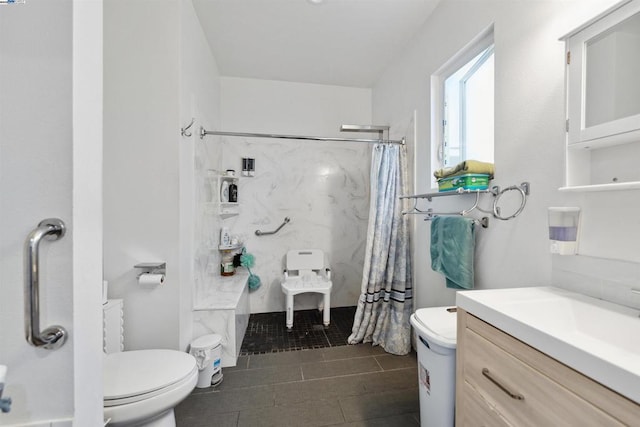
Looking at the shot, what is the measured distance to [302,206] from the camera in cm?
325

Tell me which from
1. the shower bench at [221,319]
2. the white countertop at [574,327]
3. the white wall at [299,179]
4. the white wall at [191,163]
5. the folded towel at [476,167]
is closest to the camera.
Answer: the white countertop at [574,327]

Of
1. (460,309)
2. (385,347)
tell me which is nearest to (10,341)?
(460,309)

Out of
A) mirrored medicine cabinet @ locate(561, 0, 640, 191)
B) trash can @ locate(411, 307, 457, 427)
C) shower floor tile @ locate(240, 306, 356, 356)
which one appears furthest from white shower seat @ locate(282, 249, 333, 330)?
mirrored medicine cabinet @ locate(561, 0, 640, 191)

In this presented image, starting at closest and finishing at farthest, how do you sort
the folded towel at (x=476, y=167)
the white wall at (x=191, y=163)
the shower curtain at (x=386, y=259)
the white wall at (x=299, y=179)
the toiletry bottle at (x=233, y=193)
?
the folded towel at (x=476, y=167) < the white wall at (x=191, y=163) < the shower curtain at (x=386, y=259) < the toiletry bottle at (x=233, y=193) < the white wall at (x=299, y=179)

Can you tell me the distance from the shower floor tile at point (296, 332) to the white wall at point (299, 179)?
0.16 m

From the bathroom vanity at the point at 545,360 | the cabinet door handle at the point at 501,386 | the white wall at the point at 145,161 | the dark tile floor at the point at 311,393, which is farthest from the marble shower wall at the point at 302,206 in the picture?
the cabinet door handle at the point at 501,386

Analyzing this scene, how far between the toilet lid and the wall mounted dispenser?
5.76ft

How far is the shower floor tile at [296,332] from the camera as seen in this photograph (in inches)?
94.7

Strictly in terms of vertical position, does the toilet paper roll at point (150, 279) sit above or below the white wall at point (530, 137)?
below

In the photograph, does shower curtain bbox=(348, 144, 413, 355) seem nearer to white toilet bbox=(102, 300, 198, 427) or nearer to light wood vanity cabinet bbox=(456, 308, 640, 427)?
light wood vanity cabinet bbox=(456, 308, 640, 427)

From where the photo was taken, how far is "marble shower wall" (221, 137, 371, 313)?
10.3 ft

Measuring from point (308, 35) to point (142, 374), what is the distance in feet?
8.79

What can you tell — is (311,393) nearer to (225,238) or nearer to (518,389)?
(518,389)

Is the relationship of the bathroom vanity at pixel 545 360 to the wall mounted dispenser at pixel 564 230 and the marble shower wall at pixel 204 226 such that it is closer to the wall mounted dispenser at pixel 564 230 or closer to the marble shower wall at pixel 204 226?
the wall mounted dispenser at pixel 564 230
